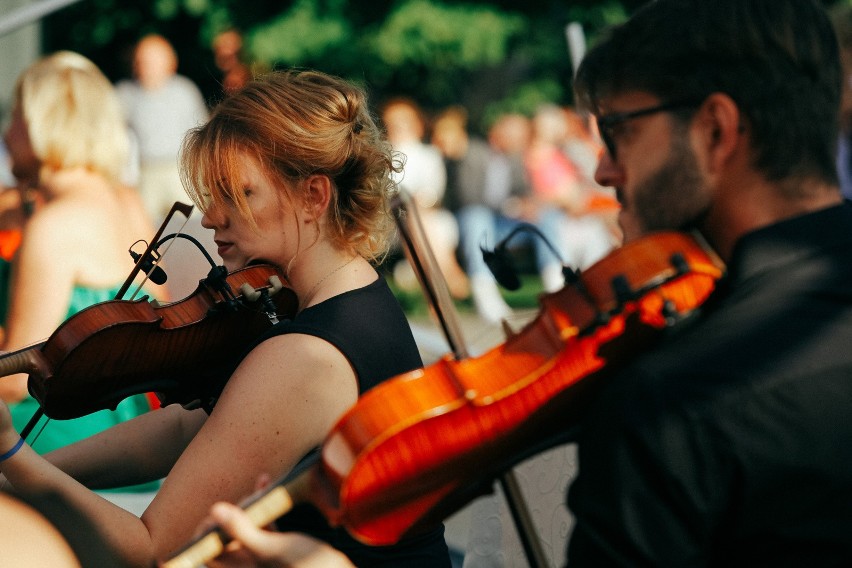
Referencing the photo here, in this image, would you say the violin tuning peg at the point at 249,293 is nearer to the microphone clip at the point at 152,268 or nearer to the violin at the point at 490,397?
the microphone clip at the point at 152,268

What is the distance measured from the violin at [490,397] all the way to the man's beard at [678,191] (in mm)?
35

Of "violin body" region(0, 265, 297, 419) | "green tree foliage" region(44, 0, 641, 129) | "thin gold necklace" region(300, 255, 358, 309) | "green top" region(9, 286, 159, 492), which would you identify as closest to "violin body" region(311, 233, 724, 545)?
"thin gold necklace" region(300, 255, 358, 309)

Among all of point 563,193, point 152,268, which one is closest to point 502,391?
point 152,268

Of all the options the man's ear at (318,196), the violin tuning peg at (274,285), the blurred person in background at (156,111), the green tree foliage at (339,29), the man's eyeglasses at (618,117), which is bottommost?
the man's eyeglasses at (618,117)

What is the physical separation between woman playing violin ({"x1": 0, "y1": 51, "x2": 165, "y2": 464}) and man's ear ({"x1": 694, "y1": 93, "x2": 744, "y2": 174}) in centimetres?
222

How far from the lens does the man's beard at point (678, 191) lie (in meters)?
1.41

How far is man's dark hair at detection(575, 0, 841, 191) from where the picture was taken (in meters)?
1.39

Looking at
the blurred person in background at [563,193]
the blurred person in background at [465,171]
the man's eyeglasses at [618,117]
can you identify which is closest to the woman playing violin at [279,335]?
the man's eyeglasses at [618,117]

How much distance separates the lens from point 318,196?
7.14ft

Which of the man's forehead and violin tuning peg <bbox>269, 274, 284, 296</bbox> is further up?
violin tuning peg <bbox>269, 274, 284, 296</bbox>

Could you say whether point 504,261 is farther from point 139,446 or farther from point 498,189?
point 498,189

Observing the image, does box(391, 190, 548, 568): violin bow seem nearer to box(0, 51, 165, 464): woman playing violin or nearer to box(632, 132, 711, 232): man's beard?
box(632, 132, 711, 232): man's beard

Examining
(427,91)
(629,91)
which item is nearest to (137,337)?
(629,91)

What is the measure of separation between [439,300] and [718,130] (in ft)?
1.75
